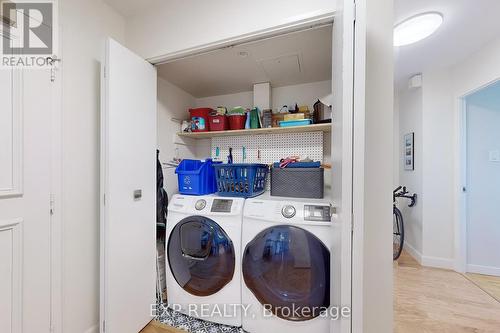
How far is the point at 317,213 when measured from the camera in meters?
1.42

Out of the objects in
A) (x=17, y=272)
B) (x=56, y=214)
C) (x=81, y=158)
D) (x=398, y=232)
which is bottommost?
(x=398, y=232)

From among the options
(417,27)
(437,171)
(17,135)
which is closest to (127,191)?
(17,135)

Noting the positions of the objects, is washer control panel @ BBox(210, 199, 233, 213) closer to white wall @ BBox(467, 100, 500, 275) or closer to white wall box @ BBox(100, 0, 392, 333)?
white wall box @ BBox(100, 0, 392, 333)

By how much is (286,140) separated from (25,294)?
214 cm

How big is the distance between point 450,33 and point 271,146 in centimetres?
195

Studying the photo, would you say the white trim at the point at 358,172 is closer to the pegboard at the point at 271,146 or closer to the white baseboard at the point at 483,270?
the pegboard at the point at 271,146

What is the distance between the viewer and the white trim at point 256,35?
120 cm

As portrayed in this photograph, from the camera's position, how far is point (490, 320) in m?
1.76

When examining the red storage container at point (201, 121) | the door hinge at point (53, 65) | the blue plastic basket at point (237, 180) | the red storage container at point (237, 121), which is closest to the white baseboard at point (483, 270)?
the blue plastic basket at point (237, 180)

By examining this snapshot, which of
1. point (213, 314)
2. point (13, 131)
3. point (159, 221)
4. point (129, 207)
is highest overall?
point (13, 131)

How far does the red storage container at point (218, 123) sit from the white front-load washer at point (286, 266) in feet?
3.13

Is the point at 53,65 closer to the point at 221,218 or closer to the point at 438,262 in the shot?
the point at 221,218

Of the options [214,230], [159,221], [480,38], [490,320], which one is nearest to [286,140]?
[214,230]

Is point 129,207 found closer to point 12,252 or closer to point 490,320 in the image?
point 12,252
